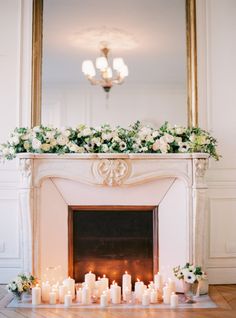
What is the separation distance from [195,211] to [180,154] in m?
0.49

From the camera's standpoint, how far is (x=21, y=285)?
3.12 m

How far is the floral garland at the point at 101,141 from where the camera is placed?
11.0ft

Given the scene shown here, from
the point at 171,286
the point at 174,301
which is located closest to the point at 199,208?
the point at 171,286

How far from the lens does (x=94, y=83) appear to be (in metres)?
3.80

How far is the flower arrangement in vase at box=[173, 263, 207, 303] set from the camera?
10.4ft

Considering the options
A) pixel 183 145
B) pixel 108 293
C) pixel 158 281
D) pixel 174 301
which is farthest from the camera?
pixel 183 145

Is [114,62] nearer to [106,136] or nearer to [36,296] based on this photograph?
[106,136]

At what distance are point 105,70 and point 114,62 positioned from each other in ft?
0.37

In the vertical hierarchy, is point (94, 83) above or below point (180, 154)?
above

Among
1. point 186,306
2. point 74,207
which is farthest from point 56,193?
point 186,306

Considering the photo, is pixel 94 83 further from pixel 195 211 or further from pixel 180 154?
pixel 195 211

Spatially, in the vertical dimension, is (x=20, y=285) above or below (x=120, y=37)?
below

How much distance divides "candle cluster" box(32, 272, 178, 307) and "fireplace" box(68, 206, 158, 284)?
18 centimetres

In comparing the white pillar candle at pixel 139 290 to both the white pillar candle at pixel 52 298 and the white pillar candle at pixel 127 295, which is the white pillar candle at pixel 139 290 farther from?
the white pillar candle at pixel 52 298
